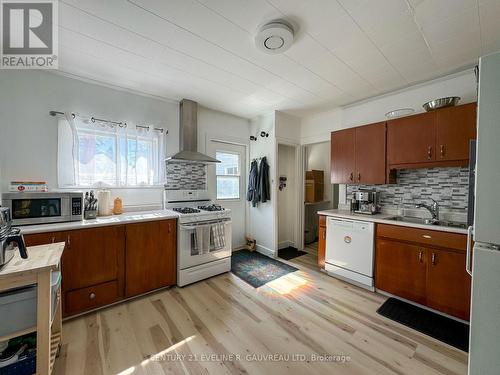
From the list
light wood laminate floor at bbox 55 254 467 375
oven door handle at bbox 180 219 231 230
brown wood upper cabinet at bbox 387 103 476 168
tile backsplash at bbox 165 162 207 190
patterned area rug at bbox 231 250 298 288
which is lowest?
light wood laminate floor at bbox 55 254 467 375

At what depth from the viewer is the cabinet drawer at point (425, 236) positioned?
190cm

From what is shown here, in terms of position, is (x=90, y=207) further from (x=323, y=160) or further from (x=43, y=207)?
(x=323, y=160)

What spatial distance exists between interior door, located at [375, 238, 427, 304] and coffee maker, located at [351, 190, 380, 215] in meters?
0.54

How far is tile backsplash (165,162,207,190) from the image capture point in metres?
3.15

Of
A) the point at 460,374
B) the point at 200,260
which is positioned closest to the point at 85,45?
the point at 200,260

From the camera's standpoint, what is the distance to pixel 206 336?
70.4 inches

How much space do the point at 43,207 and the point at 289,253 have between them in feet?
11.2

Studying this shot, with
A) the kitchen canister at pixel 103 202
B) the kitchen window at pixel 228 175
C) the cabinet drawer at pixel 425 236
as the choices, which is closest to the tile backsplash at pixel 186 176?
the kitchen window at pixel 228 175

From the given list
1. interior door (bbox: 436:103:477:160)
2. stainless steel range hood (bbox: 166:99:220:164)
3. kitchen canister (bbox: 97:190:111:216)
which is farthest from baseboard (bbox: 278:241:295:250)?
kitchen canister (bbox: 97:190:111:216)

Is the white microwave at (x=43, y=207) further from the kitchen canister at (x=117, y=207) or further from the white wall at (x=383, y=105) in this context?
the white wall at (x=383, y=105)

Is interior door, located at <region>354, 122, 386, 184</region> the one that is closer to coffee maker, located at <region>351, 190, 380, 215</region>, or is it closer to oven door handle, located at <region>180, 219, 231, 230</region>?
coffee maker, located at <region>351, 190, 380, 215</region>

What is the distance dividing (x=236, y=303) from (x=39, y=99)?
3039 mm

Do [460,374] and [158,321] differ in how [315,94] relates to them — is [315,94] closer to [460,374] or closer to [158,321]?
[460,374]

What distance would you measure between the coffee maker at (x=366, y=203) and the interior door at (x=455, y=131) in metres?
0.85
